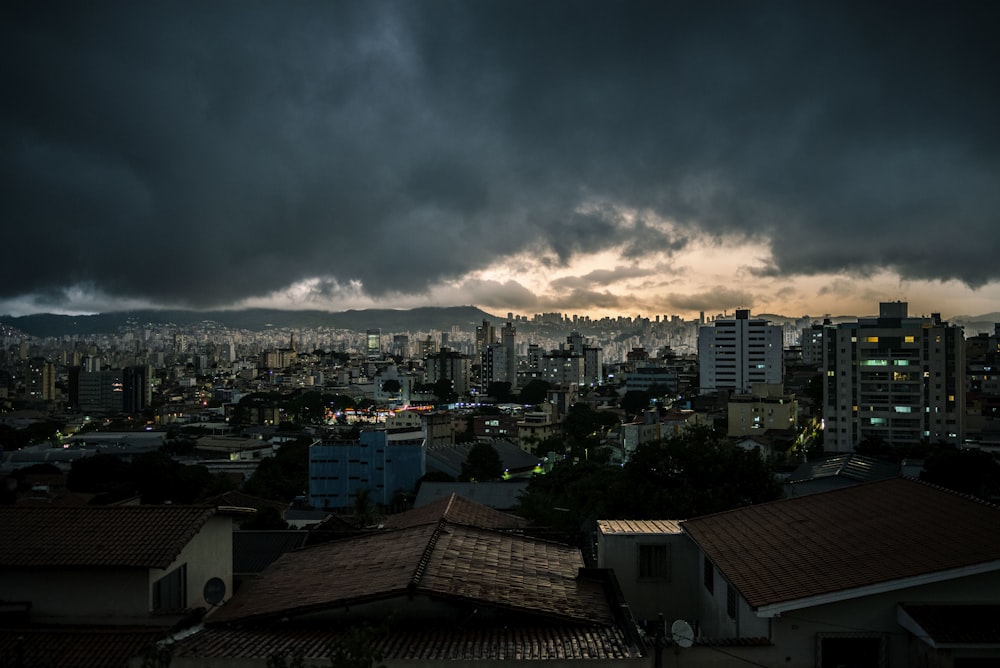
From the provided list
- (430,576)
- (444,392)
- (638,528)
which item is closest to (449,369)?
(444,392)

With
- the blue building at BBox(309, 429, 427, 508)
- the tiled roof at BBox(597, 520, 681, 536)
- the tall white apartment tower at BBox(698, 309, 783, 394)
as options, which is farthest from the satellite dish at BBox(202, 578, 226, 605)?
the tall white apartment tower at BBox(698, 309, 783, 394)

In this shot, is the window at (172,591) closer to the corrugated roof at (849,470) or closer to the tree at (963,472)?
the corrugated roof at (849,470)

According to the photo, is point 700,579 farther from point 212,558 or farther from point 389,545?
point 212,558

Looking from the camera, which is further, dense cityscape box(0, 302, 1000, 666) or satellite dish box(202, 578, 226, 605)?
satellite dish box(202, 578, 226, 605)

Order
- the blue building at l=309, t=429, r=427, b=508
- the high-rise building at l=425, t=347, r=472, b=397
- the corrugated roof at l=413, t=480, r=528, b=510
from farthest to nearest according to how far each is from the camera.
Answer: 1. the high-rise building at l=425, t=347, r=472, b=397
2. the blue building at l=309, t=429, r=427, b=508
3. the corrugated roof at l=413, t=480, r=528, b=510

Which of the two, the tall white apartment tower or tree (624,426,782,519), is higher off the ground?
the tall white apartment tower

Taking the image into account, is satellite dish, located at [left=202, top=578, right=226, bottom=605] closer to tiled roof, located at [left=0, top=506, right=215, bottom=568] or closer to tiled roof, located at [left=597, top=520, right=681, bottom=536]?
tiled roof, located at [left=0, top=506, right=215, bottom=568]

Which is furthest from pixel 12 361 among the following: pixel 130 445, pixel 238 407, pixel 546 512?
pixel 546 512
